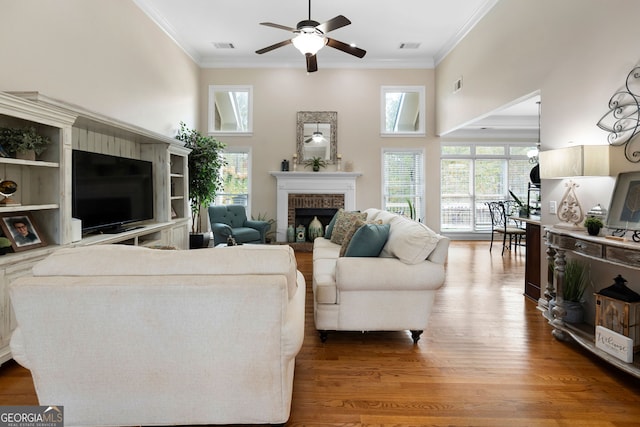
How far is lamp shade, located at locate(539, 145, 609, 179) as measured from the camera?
Result: 9.02ft

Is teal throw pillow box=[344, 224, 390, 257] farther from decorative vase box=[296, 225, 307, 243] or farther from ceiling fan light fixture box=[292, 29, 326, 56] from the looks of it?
decorative vase box=[296, 225, 307, 243]

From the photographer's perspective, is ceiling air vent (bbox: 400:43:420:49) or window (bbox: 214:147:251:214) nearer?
ceiling air vent (bbox: 400:43:420:49)

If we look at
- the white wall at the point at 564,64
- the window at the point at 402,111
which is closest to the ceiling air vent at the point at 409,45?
Answer: the window at the point at 402,111

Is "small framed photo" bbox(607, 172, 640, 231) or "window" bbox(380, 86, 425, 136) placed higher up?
"window" bbox(380, 86, 425, 136)

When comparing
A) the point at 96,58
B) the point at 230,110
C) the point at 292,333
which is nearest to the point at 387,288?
the point at 292,333

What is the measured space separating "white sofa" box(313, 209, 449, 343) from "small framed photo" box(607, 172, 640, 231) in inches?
47.2

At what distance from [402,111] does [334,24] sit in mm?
4410

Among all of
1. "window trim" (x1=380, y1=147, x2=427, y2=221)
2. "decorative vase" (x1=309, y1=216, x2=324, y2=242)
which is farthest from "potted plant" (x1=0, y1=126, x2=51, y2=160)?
"window trim" (x1=380, y1=147, x2=427, y2=221)

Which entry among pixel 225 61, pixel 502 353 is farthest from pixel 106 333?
pixel 225 61

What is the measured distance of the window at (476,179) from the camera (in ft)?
28.3

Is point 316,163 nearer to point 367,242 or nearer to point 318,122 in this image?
point 318,122

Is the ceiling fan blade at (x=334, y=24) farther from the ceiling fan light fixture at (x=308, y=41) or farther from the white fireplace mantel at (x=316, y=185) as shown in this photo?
the white fireplace mantel at (x=316, y=185)

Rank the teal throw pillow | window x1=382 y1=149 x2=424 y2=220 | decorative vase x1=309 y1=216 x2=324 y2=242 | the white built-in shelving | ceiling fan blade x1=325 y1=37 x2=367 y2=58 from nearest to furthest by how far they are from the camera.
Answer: the white built-in shelving < the teal throw pillow < ceiling fan blade x1=325 y1=37 x2=367 y2=58 < decorative vase x1=309 y1=216 x2=324 y2=242 < window x1=382 y1=149 x2=424 y2=220

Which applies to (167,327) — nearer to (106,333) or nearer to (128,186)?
(106,333)
